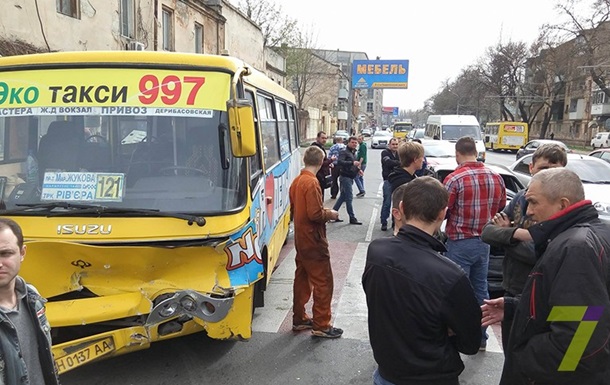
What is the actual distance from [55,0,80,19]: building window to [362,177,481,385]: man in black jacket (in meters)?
12.4

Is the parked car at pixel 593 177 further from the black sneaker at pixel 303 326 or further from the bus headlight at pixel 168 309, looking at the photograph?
the bus headlight at pixel 168 309

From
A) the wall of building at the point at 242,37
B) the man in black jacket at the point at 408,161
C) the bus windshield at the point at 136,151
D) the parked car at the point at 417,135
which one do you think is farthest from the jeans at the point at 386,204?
the parked car at the point at 417,135

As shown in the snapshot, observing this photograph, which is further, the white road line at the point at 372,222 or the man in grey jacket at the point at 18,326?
the white road line at the point at 372,222

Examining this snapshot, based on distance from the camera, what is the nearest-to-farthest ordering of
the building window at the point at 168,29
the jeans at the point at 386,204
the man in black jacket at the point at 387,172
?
the man in black jacket at the point at 387,172
the jeans at the point at 386,204
the building window at the point at 168,29

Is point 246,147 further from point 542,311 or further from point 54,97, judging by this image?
point 542,311

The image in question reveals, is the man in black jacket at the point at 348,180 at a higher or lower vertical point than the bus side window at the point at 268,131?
lower

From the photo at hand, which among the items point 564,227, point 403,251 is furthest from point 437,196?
point 564,227

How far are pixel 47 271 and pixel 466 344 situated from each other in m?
2.86

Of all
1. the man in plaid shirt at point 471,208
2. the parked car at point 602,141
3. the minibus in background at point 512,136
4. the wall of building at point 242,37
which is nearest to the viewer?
the man in plaid shirt at point 471,208

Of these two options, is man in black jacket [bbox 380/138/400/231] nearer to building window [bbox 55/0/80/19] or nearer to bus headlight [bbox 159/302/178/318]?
bus headlight [bbox 159/302/178/318]

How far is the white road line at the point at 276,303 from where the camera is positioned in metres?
5.02

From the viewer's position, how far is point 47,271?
11.1 ft

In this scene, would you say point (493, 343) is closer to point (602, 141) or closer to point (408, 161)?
point (408, 161)

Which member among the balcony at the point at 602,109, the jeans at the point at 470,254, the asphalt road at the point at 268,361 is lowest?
the asphalt road at the point at 268,361
